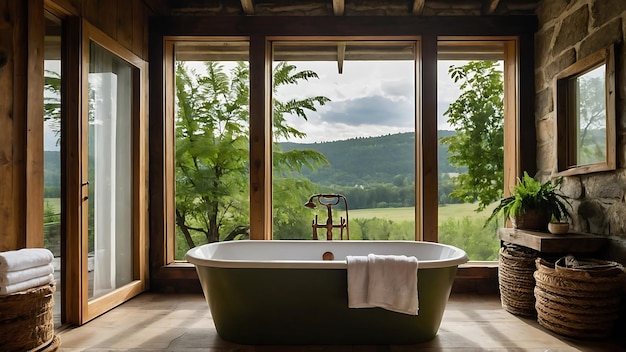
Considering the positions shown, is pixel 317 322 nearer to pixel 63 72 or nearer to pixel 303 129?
pixel 303 129

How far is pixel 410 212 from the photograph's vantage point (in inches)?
154

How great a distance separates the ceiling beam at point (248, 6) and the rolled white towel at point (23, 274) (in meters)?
2.44

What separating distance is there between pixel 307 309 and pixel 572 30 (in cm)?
264

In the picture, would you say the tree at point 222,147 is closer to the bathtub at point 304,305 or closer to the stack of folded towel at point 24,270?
the bathtub at point 304,305

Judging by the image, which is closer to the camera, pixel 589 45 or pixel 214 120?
pixel 589 45

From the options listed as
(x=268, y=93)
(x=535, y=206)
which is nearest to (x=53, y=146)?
(x=268, y=93)

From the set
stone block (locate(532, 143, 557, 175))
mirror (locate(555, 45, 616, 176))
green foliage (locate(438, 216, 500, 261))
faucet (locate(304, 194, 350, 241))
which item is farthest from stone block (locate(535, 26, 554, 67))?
faucet (locate(304, 194, 350, 241))

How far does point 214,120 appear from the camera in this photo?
397 cm

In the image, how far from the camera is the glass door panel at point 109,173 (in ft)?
10.2

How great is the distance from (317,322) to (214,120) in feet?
6.77

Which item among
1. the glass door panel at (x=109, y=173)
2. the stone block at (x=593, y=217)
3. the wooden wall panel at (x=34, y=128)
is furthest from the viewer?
the glass door panel at (x=109, y=173)

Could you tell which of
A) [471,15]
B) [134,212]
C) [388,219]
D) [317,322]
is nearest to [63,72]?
[134,212]

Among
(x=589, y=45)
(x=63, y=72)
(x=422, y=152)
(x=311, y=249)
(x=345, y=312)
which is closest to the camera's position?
(x=345, y=312)

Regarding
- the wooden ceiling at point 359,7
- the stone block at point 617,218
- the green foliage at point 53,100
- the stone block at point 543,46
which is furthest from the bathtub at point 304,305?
the wooden ceiling at point 359,7
